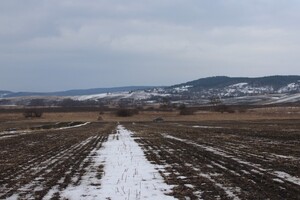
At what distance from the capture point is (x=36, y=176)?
14.1 meters

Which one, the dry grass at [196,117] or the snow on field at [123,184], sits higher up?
the snow on field at [123,184]

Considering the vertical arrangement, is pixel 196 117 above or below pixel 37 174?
below

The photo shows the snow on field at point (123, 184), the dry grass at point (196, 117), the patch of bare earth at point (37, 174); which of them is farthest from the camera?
the dry grass at point (196, 117)

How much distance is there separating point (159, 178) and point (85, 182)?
2207 mm

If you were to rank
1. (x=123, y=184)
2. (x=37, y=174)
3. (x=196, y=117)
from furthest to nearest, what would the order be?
(x=196, y=117), (x=37, y=174), (x=123, y=184)

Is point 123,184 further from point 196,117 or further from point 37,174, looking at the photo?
point 196,117

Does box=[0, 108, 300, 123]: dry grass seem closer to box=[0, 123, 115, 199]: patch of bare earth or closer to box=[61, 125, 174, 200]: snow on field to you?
box=[0, 123, 115, 199]: patch of bare earth

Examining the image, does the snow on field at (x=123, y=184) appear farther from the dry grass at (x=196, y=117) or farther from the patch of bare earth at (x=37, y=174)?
Answer: the dry grass at (x=196, y=117)

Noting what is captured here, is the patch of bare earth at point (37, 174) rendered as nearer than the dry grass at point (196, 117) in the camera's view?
Yes

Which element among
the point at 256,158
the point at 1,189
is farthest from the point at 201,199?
the point at 256,158

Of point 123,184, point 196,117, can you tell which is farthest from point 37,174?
point 196,117

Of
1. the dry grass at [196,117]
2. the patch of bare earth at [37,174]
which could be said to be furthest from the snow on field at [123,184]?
the dry grass at [196,117]

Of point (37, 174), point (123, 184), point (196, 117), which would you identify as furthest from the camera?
point (196, 117)

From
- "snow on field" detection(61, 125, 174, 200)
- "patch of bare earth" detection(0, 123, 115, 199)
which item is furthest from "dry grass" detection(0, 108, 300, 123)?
"snow on field" detection(61, 125, 174, 200)
